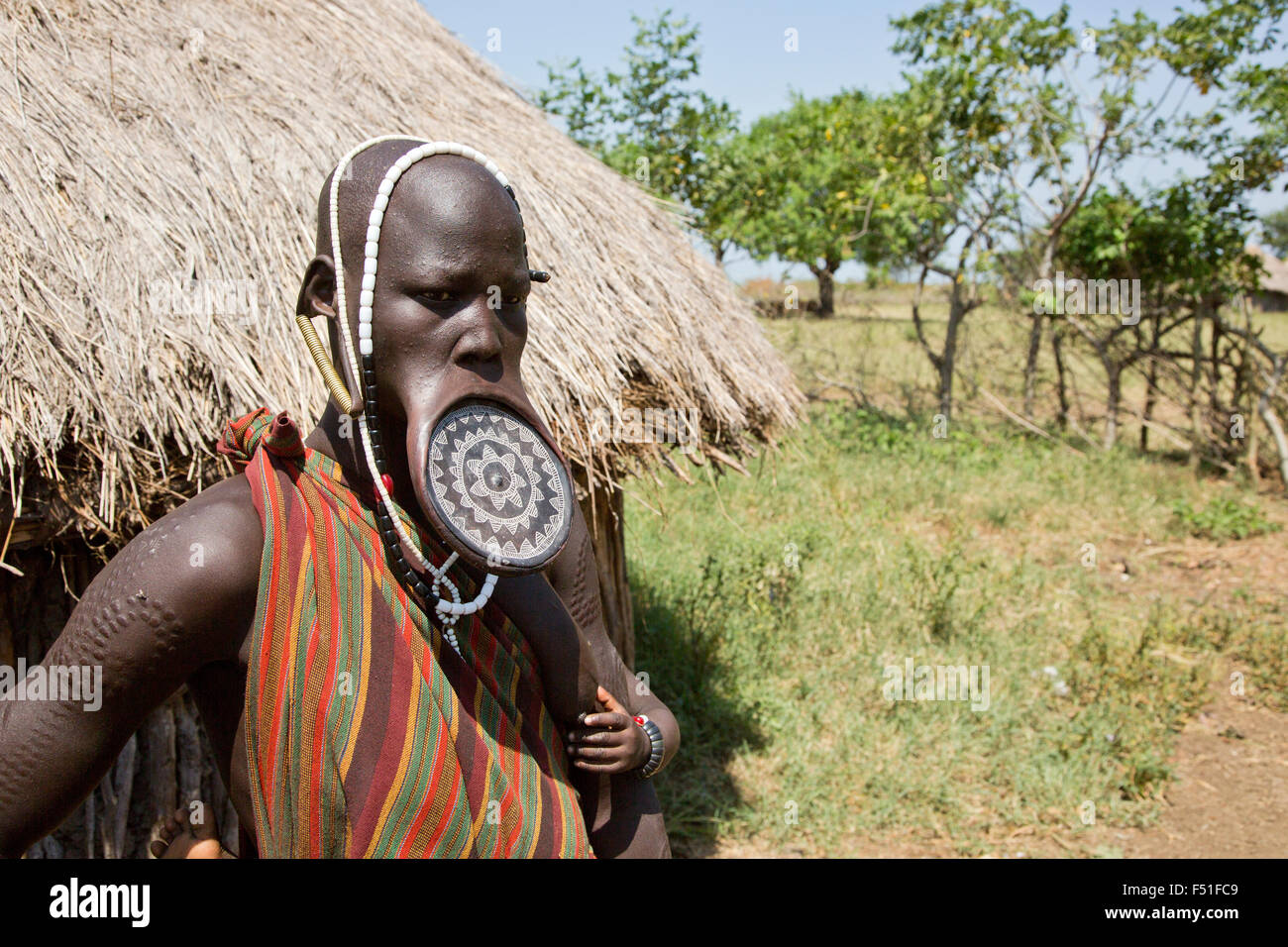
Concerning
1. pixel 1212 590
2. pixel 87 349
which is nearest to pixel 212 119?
pixel 87 349

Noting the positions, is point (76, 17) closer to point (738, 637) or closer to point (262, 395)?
point (262, 395)

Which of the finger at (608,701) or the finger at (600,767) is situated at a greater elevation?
the finger at (608,701)

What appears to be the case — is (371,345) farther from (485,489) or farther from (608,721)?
(608,721)

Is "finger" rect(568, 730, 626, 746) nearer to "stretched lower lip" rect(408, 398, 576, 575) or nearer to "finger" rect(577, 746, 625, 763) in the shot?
"finger" rect(577, 746, 625, 763)

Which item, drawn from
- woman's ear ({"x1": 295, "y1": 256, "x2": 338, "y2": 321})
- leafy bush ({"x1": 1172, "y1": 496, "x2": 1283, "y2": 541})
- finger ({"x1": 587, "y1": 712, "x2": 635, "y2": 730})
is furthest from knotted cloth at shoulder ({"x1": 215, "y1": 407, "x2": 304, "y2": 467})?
leafy bush ({"x1": 1172, "y1": 496, "x2": 1283, "y2": 541})

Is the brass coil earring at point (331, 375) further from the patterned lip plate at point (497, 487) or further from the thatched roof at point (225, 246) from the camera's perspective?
the thatched roof at point (225, 246)

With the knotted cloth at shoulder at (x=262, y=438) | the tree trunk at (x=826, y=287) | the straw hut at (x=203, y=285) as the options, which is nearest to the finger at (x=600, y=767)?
the knotted cloth at shoulder at (x=262, y=438)

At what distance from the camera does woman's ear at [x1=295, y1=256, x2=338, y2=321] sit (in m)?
1.27

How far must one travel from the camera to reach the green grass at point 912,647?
4160 millimetres

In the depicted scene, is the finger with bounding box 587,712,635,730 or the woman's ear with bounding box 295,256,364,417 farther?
the finger with bounding box 587,712,635,730

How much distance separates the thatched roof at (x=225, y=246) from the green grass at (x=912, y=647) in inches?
22.2

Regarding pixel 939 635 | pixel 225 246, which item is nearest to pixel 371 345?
pixel 225 246

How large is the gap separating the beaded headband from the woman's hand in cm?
25
